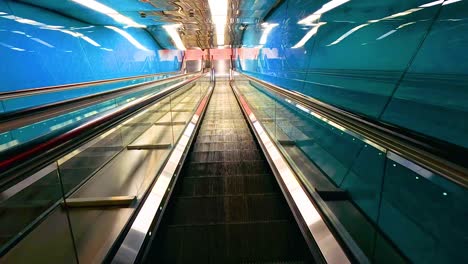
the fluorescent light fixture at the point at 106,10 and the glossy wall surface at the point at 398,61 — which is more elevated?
the fluorescent light fixture at the point at 106,10

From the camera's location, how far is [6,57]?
466 centimetres

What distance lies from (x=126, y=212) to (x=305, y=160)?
74.9 inches

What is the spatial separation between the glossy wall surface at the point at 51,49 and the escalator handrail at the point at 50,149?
462 centimetres

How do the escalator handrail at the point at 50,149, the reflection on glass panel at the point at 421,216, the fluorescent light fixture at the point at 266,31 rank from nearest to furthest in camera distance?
the escalator handrail at the point at 50,149, the reflection on glass panel at the point at 421,216, the fluorescent light fixture at the point at 266,31

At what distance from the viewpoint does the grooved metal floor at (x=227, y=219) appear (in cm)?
193

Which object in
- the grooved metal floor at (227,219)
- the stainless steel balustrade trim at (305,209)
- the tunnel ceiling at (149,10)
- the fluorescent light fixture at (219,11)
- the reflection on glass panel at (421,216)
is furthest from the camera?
the fluorescent light fixture at (219,11)

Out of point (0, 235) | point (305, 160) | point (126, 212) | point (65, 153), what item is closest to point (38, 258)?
point (0, 235)

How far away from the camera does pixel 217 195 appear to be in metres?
2.60

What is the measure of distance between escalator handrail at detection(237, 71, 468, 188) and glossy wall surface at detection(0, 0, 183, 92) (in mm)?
5753

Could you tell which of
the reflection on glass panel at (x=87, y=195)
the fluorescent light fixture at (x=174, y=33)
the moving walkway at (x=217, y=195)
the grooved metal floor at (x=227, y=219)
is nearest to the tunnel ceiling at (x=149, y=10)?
the fluorescent light fixture at (x=174, y=33)

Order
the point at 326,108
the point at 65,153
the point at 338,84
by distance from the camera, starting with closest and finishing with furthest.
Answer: the point at 65,153, the point at 326,108, the point at 338,84

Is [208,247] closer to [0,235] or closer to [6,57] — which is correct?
[0,235]

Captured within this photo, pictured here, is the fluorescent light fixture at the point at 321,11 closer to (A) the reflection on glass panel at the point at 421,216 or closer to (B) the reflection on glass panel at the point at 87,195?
(A) the reflection on glass panel at the point at 421,216

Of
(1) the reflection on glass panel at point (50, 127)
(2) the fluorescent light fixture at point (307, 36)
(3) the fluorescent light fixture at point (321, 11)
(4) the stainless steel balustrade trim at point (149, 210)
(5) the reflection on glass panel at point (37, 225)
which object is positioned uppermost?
(3) the fluorescent light fixture at point (321, 11)
